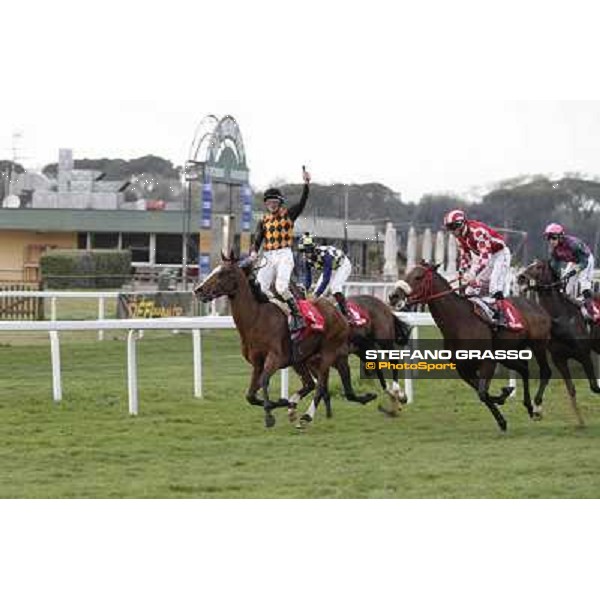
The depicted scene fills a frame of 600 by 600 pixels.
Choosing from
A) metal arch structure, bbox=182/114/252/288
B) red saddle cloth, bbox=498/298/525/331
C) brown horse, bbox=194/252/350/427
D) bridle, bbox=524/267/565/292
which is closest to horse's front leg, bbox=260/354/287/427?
brown horse, bbox=194/252/350/427

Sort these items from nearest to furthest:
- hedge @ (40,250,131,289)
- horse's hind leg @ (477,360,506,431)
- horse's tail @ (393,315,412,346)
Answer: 1. horse's hind leg @ (477,360,506,431)
2. horse's tail @ (393,315,412,346)
3. hedge @ (40,250,131,289)

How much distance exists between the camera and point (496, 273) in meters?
12.8

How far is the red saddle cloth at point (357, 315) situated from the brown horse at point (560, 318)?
5.20ft

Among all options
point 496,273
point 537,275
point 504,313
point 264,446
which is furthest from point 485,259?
point 264,446

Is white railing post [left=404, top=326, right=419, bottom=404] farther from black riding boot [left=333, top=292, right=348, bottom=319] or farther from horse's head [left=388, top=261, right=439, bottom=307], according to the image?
horse's head [left=388, top=261, right=439, bottom=307]

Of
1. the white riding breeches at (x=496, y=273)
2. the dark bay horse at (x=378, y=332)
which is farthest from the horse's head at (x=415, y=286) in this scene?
the dark bay horse at (x=378, y=332)

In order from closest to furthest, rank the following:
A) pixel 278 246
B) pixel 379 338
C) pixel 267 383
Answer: pixel 267 383, pixel 278 246, pixel 379 338

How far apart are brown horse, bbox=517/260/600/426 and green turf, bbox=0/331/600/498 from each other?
63 cm

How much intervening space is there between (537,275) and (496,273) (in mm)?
813

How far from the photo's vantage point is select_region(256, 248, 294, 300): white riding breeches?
1232 centimetres

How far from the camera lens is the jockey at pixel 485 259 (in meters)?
12.7

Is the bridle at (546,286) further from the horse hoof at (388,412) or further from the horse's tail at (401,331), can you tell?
the horse hoof at (388,412)

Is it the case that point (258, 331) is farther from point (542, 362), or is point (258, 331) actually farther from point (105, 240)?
point (105, 240)

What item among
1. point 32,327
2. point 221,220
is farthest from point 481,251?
point 221,220
